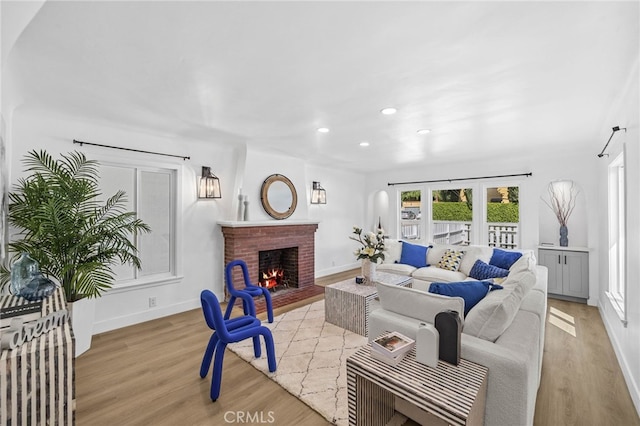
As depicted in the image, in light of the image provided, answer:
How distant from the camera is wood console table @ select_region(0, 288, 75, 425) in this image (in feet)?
3.72

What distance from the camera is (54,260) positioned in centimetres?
267

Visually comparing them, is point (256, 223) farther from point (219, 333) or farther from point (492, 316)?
point (492, 316)

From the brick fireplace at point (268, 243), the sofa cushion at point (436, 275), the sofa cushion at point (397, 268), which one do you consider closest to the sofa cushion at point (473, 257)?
the sofa cushion at point (436, 275)

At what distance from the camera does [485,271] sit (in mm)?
4145

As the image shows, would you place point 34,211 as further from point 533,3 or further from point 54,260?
point 533,3

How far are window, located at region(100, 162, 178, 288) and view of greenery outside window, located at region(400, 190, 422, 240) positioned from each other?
499 cm

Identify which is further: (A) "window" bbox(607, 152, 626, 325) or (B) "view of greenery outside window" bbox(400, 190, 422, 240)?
(B) "view of greenery outside window" bbox(400, 190, 422, 240)

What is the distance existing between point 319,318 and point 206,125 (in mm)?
2762

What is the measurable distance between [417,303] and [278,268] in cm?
361

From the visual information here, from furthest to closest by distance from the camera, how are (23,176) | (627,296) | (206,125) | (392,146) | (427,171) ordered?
1. (427,171)
2. (392,146)
3. (206,125)
4. (23,176)
5. (627,296)

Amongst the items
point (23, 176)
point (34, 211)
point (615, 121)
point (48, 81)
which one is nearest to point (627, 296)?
point (615, 121)

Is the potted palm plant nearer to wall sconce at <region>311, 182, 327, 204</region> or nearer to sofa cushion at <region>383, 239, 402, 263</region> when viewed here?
wall sconce at <region>311, 182, 327, 204</region>

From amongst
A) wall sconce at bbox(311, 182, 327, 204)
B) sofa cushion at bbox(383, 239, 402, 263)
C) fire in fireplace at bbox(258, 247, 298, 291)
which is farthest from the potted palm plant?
sofa cushion at bbox(383, 239, 402, 263)

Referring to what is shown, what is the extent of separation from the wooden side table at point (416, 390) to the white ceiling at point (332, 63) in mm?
1863
